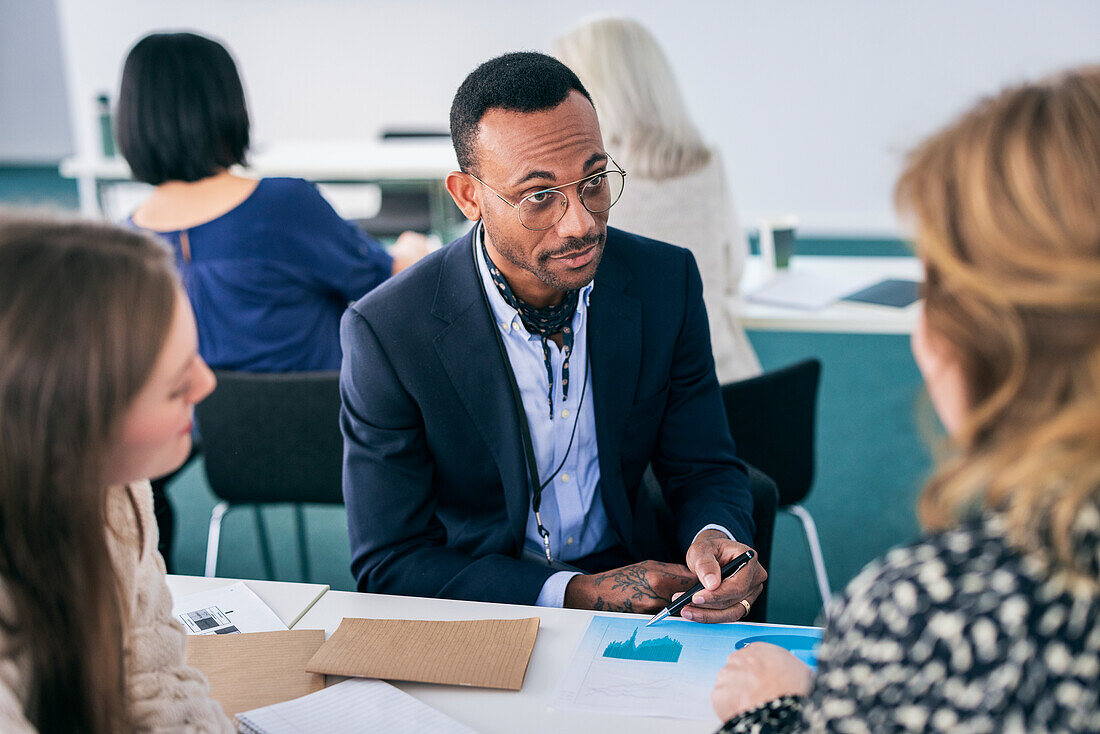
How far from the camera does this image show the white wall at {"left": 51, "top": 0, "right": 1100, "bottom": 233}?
5906mm

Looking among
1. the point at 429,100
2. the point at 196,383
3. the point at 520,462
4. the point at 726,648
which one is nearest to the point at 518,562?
the point at 520,462

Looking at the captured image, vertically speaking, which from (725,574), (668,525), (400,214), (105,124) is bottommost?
(400,214)

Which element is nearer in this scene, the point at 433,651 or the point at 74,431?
the point at 74,431

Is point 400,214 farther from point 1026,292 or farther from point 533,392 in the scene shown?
point 1026,292

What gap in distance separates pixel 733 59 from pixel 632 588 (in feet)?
18.0

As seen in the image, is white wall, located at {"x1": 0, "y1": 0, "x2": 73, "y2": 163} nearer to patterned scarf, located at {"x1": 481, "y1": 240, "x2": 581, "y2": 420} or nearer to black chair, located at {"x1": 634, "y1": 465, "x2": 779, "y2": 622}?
patterned scarf, located at {"x1": 481, "y1": 240, "x2": 581, "y2": 420}

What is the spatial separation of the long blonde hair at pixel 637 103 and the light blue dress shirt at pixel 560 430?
1.02 meters

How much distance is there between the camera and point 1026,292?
0.71m

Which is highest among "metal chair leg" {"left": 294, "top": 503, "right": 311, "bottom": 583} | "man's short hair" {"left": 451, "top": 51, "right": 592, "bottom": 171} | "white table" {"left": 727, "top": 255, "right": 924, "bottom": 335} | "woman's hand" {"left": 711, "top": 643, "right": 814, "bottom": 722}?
"man's short hair" {"left": 451, "top": 51, "right": 592, "bottom": 171}

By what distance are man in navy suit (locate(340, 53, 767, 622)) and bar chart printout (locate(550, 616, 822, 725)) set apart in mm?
173

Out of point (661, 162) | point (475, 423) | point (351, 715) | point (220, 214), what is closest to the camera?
point (351, 715)

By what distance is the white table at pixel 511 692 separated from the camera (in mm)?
1094

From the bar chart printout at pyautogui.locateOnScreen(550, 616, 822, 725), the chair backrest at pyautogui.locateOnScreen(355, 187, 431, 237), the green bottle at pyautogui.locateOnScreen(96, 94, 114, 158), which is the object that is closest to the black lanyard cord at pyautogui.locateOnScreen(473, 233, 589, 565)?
the bar chart printout at pyautogui.locateOnScreen(550, 616, 822, 725)

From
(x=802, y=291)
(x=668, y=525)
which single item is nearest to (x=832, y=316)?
(x=802, y=291)
